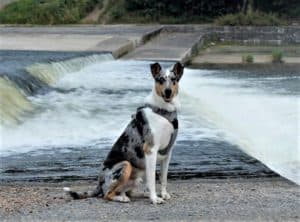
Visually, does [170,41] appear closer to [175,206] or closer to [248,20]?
[248,20]

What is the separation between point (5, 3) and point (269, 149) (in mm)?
32065

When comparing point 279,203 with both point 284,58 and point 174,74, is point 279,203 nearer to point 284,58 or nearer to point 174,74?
point 174,74

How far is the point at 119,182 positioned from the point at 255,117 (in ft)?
26.8

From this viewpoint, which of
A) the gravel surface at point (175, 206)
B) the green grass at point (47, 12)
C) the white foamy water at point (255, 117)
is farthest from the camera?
the green grass at point (47, 12)

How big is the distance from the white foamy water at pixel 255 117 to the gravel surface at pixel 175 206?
6.70 ft

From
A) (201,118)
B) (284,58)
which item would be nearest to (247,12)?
(284,58)

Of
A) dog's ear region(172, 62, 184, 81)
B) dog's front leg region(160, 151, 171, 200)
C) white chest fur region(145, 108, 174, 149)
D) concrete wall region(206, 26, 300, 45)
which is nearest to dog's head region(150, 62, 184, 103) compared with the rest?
dog's ear region(172, 62, 184, 81)

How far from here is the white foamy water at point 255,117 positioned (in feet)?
35.4

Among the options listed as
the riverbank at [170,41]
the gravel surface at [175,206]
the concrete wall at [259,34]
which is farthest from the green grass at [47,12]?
the gravel surface at [175,206]

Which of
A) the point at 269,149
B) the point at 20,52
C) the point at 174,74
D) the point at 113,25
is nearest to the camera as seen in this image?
the point at 174,74

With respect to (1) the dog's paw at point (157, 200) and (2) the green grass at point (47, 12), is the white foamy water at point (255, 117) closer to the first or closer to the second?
(1) the dog's paw at point (157, 200)

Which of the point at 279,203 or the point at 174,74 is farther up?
the point at 174,74

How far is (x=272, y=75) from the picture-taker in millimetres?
22078

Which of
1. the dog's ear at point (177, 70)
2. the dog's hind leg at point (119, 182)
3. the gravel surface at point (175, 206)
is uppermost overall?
the dog's ear at point (177, 70)
